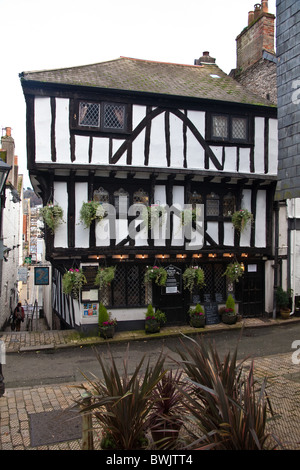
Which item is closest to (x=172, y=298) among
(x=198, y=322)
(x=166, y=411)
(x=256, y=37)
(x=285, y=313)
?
(x=198, y=322)

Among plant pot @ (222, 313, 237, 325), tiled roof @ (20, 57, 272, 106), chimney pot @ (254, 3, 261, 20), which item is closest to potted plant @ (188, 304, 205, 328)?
plant pot @ (222, 313, 237, 325)

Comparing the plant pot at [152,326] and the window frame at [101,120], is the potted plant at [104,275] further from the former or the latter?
the window frame at [101,120]

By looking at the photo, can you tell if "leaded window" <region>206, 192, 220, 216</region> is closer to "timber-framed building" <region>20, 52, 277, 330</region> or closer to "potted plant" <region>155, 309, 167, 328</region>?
"timber-framed building" <region>20, 52, 277, 330</region>

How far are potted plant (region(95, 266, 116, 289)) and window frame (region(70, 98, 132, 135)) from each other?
4186mm

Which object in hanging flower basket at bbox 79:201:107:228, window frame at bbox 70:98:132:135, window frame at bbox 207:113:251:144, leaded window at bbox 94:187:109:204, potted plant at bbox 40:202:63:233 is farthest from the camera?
window frame at bbox 207:113:251:144

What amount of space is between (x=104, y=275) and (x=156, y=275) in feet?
5.52

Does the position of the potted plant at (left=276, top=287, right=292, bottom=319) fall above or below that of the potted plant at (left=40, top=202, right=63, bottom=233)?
below

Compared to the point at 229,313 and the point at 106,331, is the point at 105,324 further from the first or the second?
the point at 229,313

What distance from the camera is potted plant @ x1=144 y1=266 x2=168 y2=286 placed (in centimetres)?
1188

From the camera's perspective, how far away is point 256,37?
50.3ft

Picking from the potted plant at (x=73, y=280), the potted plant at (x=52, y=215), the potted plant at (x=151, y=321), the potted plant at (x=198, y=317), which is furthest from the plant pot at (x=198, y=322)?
the potted plant at (x=52, y=215)

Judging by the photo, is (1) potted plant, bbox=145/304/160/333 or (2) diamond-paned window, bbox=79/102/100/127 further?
(1) potted plant, bbox=145/304/160/333
